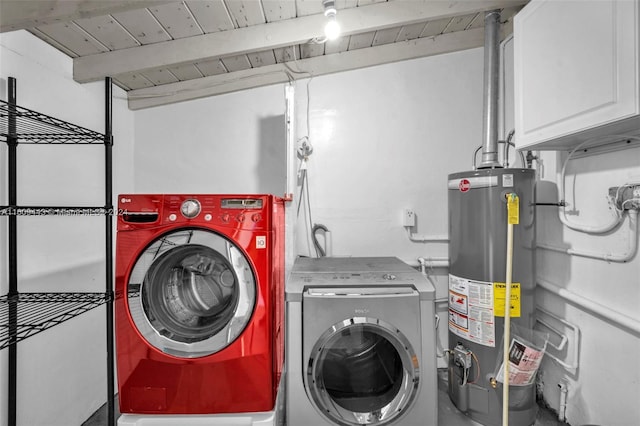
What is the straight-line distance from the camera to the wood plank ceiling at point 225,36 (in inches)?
56.7

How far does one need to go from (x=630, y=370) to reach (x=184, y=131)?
2.86 m

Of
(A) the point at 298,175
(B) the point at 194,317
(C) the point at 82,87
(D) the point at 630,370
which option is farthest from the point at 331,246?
(C) the point at 82,87

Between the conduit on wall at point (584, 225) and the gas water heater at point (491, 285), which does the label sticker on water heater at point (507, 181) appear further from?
the conduit on wall at point (584, 225)

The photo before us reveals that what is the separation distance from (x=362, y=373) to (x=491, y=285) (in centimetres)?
80

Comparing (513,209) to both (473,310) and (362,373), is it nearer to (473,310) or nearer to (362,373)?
(473,310)

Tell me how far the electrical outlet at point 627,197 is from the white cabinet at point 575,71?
0.24 meters

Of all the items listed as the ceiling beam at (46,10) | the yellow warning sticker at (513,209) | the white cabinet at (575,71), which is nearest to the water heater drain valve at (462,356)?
the yellow warning sticker at (513,209)

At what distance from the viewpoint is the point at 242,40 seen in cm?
170

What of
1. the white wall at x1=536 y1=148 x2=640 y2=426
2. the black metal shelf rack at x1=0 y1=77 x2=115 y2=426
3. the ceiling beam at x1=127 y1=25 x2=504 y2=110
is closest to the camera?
the black metal shelf rack at x1=0 y1=77 x2=115 y2=426

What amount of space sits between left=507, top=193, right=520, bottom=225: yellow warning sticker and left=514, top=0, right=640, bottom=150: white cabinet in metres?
0.28

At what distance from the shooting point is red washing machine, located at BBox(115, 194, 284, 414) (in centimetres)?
135

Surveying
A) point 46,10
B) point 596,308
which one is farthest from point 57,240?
point 596,308

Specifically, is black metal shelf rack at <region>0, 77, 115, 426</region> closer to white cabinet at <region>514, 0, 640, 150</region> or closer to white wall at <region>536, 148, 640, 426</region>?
white cabinet at <region>514, 0, 640, 150</region>

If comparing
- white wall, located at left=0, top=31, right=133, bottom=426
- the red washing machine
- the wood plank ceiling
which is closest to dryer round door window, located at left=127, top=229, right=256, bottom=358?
the red washing machine
